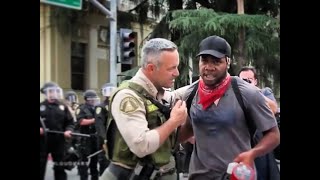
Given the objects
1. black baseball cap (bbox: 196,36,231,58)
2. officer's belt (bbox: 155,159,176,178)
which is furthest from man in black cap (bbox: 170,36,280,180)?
officer's belt (bbox: 155,159,176,178)

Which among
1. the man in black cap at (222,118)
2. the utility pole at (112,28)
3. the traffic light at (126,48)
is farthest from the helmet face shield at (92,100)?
the man in black cap at (222,118)

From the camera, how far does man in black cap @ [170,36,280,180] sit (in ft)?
6.54

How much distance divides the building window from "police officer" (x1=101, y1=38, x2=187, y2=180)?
17.2ft

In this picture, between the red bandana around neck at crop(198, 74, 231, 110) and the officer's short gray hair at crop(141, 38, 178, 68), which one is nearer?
the officer's short gray hair at crop(141, 38, 178, 68)

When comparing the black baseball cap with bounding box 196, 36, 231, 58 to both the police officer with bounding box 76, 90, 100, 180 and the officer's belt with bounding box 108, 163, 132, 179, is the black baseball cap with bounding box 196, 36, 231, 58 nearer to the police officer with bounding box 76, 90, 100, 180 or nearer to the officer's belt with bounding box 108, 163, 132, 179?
the officer's belt with bounding box 108, 163, 132, 179

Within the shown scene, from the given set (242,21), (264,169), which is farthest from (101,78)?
(264,169)

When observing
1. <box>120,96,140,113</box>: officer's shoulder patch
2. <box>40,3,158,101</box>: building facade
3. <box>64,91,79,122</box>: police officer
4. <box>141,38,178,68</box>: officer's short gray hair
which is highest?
<box>40,3,158,101</box>: building facade

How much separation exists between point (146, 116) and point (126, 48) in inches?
236

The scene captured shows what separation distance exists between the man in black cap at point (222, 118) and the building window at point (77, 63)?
5156 mm

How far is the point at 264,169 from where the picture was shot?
10.00 ft

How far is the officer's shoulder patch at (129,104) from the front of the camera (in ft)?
5.86

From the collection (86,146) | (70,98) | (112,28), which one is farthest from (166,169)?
(86,146)
